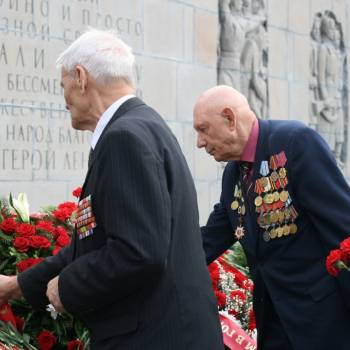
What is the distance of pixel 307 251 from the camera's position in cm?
363

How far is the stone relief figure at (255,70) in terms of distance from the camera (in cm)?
977

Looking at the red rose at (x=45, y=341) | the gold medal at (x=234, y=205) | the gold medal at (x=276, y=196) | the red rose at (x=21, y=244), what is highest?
the gold medal at (x=276, y=196)

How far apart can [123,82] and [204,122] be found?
0.81 metres

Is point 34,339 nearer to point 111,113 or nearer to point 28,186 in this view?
point 111,113

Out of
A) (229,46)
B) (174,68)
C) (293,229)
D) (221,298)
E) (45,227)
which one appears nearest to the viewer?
(293,229)

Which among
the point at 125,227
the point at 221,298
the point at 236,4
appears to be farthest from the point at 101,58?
the point at 236,4

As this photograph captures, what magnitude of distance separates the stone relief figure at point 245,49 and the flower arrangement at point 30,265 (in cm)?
520

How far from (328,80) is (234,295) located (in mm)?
7421

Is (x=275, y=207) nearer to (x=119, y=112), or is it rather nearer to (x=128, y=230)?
(x=119, y=112)

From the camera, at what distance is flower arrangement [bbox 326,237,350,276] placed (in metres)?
3.23

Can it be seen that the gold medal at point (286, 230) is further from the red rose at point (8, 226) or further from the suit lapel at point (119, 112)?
the red rose at point (8, 226)

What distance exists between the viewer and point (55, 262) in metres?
3.27

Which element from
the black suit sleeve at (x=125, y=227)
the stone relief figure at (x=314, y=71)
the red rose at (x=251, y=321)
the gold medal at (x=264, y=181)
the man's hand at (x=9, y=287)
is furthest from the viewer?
the stone relief figure at (x=314, y=71)

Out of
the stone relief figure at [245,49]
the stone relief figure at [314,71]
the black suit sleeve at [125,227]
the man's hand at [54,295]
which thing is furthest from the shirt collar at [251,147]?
the stone relief figure at [314,71]
